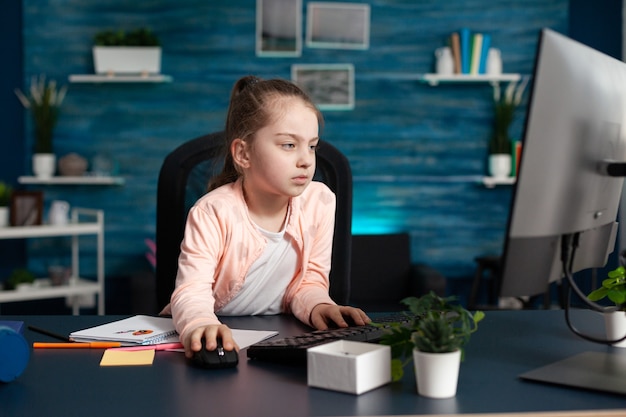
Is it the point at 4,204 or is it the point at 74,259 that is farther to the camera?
the point at 74,259

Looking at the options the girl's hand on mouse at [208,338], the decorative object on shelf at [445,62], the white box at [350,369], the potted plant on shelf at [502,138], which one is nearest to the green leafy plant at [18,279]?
the decorative object on shelf at [445,62]

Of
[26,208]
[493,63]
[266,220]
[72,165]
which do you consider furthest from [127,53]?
[266,220]

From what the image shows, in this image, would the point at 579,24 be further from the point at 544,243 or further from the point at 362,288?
the point at 544,243

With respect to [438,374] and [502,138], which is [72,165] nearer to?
[502,138]

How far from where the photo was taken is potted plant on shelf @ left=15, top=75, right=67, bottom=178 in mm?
4301

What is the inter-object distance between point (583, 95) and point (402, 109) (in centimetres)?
354

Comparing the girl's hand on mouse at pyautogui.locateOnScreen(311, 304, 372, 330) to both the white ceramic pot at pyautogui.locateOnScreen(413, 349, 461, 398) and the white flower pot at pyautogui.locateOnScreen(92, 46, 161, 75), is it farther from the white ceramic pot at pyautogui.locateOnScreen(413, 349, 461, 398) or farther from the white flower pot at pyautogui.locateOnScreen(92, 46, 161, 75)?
the white flower pot at pyautogui.locateOnScreen(92, 46, 161, 75)

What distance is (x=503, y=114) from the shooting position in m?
4.49

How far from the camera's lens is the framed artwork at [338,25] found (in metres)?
4.52

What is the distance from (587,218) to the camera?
1.15 meters

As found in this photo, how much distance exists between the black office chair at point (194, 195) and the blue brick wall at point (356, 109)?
260cm

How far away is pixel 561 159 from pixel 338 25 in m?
3.63

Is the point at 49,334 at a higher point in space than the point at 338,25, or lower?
lower

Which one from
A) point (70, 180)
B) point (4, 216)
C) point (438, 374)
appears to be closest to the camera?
point (438, 374)
